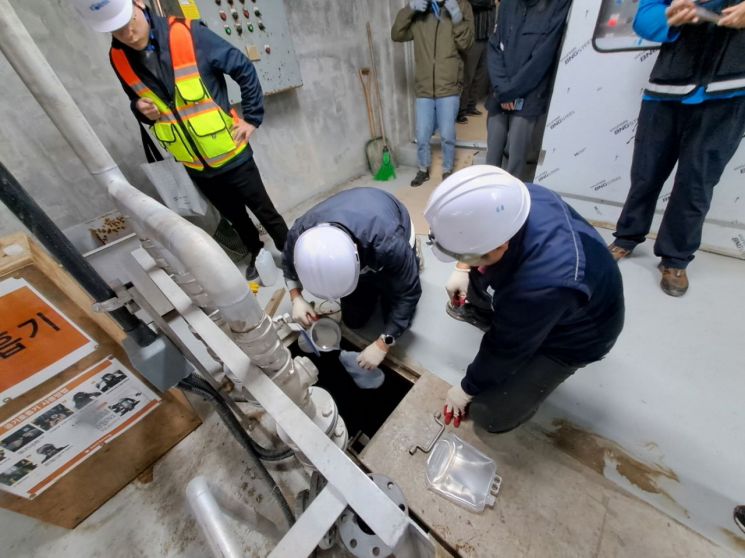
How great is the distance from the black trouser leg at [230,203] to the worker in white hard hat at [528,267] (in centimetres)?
140

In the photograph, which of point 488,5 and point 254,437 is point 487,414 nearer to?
point 254,437

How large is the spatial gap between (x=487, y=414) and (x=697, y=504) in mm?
645

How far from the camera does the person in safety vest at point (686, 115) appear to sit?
43.9 inches

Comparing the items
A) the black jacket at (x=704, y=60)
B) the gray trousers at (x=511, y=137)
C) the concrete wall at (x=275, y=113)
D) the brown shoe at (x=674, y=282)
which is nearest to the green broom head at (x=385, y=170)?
the concrete wall at (x=275, y=113)

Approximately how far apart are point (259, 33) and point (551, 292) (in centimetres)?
247

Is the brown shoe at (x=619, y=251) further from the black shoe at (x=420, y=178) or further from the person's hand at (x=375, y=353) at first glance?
the black shoe at (x=420, y=178)

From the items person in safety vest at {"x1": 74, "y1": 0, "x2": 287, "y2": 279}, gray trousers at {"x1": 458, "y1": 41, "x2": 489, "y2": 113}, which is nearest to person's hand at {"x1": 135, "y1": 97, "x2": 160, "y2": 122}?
person in safety vest at {"x1": 74, "y1": 0, "x2": 287, "y2": 279}

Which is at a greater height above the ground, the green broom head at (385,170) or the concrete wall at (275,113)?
the concrete wall at (275,113)

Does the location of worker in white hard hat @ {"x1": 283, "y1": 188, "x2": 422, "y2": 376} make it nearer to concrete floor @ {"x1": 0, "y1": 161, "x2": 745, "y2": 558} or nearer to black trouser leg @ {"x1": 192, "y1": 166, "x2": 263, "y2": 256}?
concrete floor @ {"x1": 0, "y1": 161, "x2": 745, "y2": 558}

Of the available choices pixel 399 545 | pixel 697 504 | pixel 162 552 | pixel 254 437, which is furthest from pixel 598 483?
pixel 162 552

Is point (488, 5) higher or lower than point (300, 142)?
higher

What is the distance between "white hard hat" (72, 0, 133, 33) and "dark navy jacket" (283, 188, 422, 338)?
971 mm

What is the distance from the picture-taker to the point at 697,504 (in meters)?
0.93

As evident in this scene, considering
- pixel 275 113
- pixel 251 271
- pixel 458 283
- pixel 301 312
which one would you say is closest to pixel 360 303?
pixel 301 312
